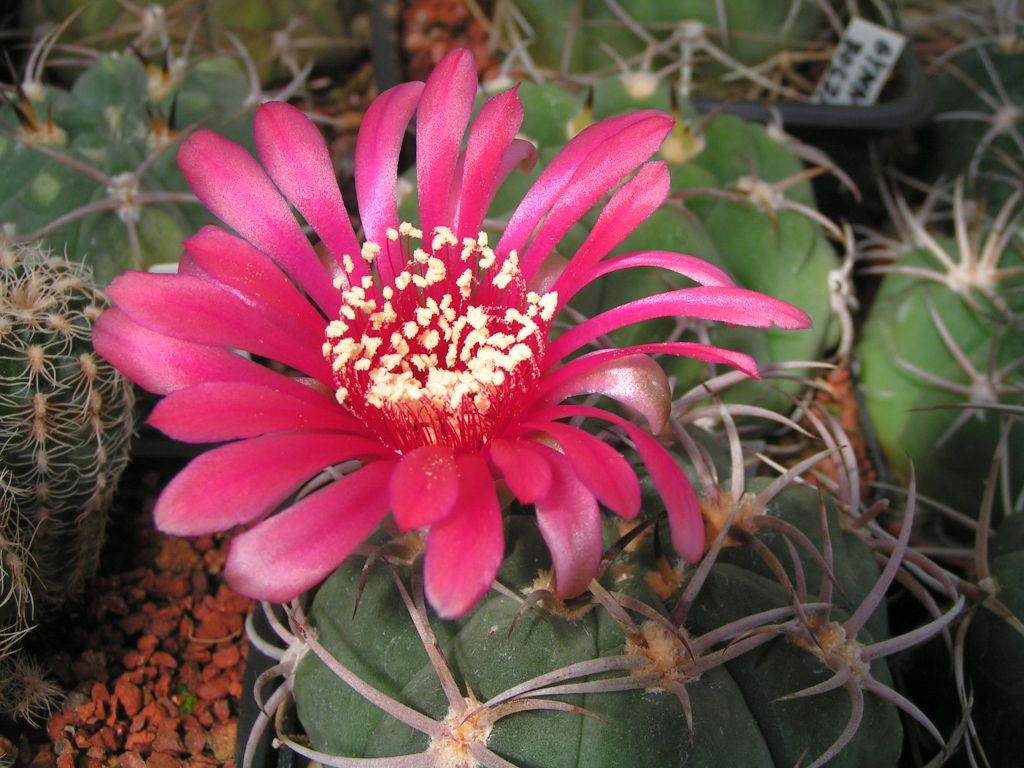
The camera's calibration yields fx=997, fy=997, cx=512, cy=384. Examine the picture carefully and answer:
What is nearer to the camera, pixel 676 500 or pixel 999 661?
pixel 676 500

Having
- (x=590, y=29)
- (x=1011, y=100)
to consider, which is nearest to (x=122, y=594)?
(x=590, y=29)

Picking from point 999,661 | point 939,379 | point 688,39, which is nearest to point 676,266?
point 999,661

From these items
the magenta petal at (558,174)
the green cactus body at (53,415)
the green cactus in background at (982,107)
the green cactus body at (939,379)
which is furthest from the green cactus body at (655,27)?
the green cactus body at (53,415)

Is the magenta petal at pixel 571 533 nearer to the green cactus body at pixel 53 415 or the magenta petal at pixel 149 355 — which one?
the magenta petal at pixel 149 355

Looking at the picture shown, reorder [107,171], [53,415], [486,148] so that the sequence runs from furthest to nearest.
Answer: [107,171], [53,415], [486,148]

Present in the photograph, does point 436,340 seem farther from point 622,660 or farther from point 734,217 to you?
point 734,217

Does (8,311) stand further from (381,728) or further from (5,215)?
(381,728)

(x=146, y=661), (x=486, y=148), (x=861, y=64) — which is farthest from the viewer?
(x=861, y=64)

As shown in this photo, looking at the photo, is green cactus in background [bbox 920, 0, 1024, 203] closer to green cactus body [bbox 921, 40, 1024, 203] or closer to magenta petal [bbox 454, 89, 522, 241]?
green cactus body [bbox 921, 40, 1024, 203]
